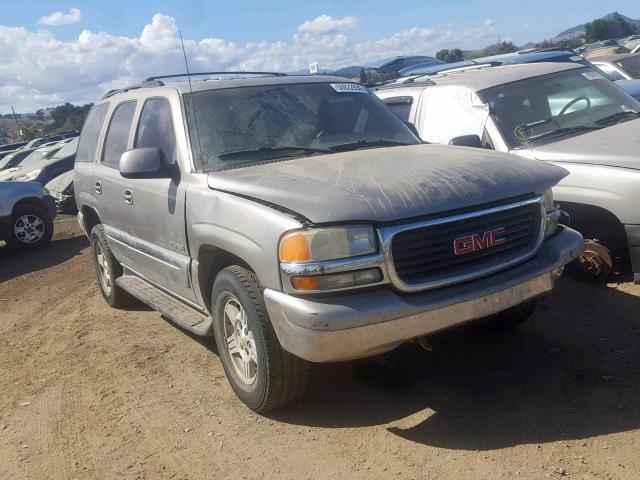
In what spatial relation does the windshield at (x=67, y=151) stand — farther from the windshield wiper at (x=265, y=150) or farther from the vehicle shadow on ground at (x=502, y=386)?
the vehicle shadow on ground at (x=502, y=386)

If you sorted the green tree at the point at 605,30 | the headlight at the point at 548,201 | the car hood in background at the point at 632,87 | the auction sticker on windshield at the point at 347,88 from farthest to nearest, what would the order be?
the green tree at the point at 605,30 < the car hood in background at the point at 632,87 < the auction sticker on windshield at the point at 347,88 < the headlight at the point at 548,201

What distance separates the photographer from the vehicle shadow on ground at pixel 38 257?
31.9ft

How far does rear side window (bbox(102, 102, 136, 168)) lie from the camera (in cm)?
550

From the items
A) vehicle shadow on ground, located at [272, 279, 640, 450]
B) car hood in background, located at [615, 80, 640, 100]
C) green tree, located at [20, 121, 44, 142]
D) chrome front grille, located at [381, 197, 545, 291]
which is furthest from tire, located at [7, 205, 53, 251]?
green tree, located at [20, 121, 44, 142]

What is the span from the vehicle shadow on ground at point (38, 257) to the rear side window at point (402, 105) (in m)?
5.73

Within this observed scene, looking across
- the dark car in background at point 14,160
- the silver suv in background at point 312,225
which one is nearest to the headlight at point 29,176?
the dark car in background at point 14,160

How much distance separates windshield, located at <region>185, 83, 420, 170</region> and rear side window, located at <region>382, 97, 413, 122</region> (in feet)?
4.91

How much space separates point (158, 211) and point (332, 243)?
5.97ft

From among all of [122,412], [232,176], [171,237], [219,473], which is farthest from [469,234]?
[122,412]

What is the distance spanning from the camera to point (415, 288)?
3.37 m

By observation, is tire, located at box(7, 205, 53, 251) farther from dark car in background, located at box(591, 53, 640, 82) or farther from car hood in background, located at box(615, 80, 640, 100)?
dark car in background, located at box(591, 53, 640, 82)

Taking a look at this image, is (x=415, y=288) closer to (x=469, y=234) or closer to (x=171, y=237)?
(x=469, y=234)

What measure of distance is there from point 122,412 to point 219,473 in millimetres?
1120

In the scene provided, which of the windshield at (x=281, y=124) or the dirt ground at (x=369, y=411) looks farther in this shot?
the windshield at (x=281, y=124)
